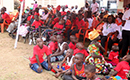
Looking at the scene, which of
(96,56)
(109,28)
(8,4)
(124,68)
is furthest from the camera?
(8,4)

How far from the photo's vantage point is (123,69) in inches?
109

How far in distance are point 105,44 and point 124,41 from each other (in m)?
0.70

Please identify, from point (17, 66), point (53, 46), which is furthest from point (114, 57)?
point (17, 66)

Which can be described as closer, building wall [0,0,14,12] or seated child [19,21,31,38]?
seated child [19,21,31,38]

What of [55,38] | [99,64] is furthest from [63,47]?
[99,64]

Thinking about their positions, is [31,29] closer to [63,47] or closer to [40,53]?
[63,47]

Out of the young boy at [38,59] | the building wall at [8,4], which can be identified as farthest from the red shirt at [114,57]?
the building wall at [8,4]

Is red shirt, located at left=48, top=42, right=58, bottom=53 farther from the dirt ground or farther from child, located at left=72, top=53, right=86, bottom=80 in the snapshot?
child, located at left=72, top=53, right=86, bottom=80

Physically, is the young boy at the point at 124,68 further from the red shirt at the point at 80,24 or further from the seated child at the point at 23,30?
the seated child at the point at 23,30

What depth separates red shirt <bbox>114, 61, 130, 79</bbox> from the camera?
273cm

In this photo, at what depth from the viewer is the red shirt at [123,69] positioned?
2.73 meters

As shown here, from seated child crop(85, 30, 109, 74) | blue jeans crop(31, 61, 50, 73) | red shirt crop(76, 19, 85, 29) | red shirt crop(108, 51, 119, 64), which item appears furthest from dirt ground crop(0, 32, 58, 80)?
red shirt crop(76, 19, 85, 29)

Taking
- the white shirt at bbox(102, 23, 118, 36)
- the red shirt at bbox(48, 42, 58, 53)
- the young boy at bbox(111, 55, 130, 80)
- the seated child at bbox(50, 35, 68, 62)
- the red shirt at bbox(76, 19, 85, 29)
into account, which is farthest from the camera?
the red shirt at bbox(76, 19, 85, 29)

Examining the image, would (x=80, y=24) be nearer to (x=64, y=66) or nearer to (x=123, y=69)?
(x=64, y=66)
